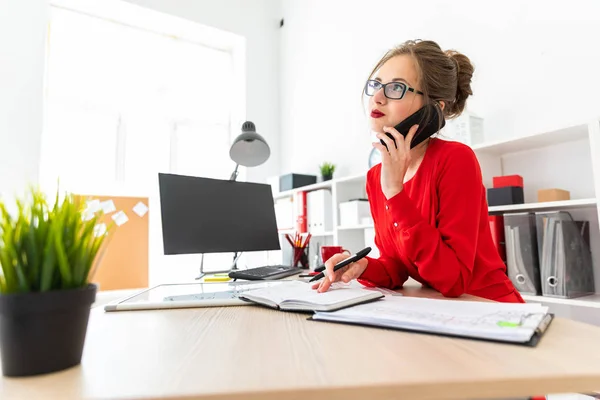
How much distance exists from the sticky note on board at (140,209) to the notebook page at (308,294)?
2656 millimetres

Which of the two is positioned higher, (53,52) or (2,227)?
(53,52)

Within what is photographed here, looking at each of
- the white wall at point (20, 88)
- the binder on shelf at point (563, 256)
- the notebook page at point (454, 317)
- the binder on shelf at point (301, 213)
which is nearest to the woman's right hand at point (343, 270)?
the notebook page at point (454, 317)

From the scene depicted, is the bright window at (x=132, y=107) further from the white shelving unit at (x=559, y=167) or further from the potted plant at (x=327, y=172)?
the white shelving unit at (x=559, y=167)

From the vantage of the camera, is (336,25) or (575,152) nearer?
(575,152)

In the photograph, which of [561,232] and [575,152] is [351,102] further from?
[561,232]

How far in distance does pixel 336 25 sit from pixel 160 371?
3.19 m

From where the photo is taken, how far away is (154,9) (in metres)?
3.24

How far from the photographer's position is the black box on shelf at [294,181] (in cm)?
289

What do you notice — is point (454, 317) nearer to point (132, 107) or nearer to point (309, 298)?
point (309, 298)

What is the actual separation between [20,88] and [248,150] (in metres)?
1.94

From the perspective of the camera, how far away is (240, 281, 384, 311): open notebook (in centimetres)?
69

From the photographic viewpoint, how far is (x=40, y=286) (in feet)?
1.35

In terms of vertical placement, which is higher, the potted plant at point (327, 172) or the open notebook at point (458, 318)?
the potted plant at point (327, 172)

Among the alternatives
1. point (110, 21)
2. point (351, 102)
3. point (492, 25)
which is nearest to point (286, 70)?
point (351, 102)
